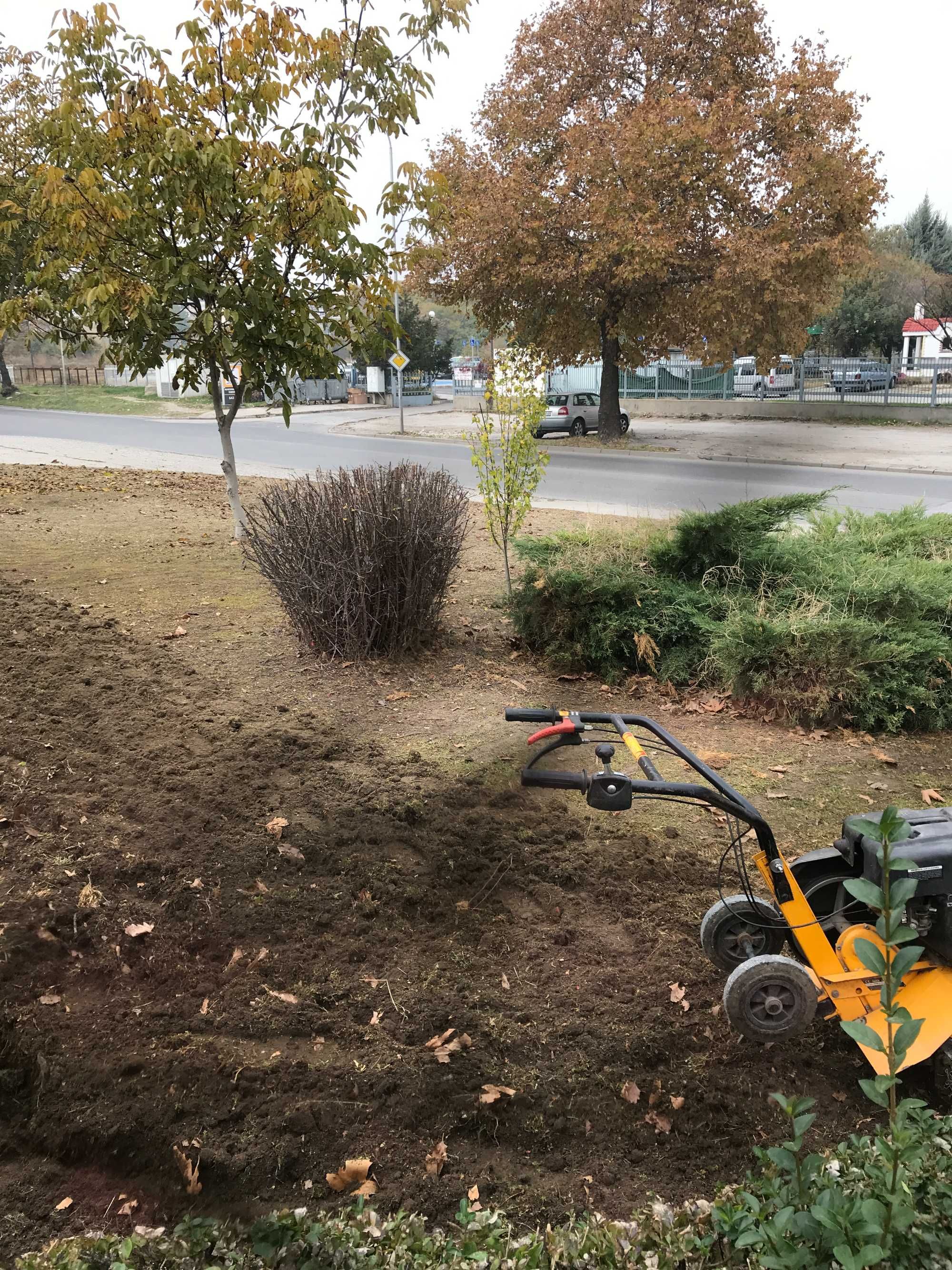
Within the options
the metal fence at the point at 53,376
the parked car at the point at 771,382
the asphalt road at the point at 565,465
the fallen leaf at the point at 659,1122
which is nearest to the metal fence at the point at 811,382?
the parked car at the point at 771,382

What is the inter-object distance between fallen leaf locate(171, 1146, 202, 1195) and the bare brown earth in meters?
0.02

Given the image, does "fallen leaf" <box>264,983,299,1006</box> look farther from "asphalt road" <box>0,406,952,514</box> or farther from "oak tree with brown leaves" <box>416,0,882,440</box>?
"oak tree with brown leaves" <box>416,0,882,440</box>

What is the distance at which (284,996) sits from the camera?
3.02 meters

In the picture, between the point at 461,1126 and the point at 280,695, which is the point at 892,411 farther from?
the point at 461,1126

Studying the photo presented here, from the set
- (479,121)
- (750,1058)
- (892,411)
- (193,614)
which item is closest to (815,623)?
(750,1058)

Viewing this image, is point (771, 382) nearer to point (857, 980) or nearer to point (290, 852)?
point (290, 852)

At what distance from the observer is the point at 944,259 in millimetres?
55094

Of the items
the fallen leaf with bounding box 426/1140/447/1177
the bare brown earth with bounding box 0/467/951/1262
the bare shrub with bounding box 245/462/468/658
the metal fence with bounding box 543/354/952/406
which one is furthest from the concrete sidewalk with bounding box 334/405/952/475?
the fallen leaf with bounding box 426/1140/447/1177

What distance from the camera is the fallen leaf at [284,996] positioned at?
2998mm

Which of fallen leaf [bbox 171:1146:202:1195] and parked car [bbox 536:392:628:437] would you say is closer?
fallen leaf [bbox 171:1146:202:1195]

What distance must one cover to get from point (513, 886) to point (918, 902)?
148 centimetres

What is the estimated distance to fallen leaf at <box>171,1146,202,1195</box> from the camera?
2355 millimetres

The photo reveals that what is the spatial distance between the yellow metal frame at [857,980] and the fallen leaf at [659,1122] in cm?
54

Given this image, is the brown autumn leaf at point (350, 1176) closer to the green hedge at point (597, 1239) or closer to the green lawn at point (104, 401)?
the green hedge at point (597, 1239)
